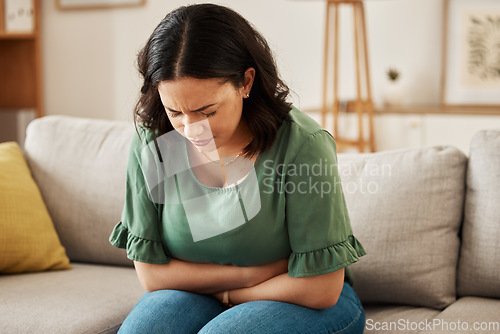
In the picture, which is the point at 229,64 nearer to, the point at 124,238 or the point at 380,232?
the point at 124,238

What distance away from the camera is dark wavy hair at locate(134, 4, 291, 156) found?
1060 mm

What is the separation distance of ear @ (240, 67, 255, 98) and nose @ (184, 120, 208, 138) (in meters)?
0.10

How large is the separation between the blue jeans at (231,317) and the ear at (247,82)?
41 centimetres

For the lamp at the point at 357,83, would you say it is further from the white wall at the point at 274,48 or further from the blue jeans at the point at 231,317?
the blue jeans at the point at 231,317

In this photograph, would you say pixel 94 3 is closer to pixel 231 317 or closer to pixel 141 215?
pixel 141 215

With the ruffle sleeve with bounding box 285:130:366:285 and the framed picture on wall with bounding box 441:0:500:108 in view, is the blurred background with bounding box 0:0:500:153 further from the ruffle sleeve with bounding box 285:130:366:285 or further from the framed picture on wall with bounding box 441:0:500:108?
the ruffle sleeve with bounding box 285:130:366:285

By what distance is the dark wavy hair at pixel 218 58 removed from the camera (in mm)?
1060

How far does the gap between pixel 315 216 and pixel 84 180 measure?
917 millimetres

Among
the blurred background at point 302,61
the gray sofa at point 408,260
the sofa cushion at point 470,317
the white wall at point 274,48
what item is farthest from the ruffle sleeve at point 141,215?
the white wall at point 274,48

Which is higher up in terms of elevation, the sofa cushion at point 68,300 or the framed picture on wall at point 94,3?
the framed picture on wall at point 94,3

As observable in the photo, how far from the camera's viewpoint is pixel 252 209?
3.88 feet

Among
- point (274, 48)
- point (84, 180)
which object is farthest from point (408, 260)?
point (274, 48)

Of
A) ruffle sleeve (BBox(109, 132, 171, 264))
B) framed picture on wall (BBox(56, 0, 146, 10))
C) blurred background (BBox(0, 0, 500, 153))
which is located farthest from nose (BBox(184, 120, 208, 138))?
framed picture on wall (BBox(56, 0, 146, 10))

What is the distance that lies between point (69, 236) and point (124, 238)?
1.82ft
